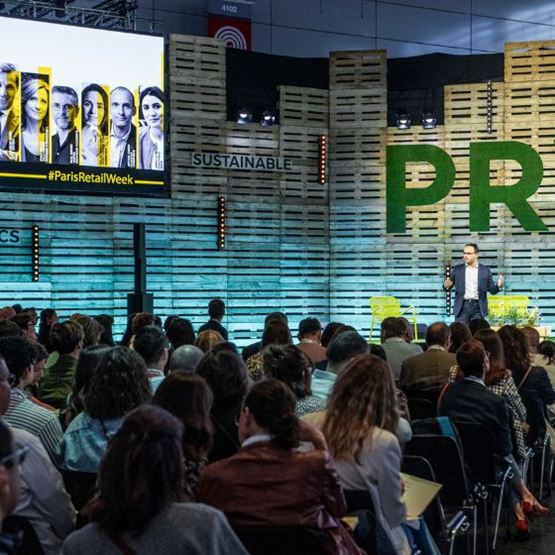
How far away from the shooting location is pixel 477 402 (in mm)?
5742

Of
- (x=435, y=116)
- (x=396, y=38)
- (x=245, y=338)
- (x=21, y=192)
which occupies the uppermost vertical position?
(x=396, y=38)

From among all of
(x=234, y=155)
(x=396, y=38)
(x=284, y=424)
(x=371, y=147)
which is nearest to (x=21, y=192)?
(x=234, y=155)

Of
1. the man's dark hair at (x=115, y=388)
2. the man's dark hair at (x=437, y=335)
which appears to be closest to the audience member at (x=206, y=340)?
the man's dark hair at (x=437, y=335)

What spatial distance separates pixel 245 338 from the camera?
17531 millimetres

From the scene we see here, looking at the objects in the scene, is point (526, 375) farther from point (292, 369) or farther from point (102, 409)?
point (102, 409)

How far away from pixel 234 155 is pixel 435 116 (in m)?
3.69

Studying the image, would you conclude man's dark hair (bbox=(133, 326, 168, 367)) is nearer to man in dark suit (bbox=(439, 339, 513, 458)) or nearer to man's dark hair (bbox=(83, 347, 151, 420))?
man in dark suit (bbox=(439, 339, 513, 458))

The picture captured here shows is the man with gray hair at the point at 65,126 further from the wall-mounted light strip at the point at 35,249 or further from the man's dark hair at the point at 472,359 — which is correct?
the man's dark hair at the point at 472,359

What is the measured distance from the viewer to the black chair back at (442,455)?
5039 millimetres

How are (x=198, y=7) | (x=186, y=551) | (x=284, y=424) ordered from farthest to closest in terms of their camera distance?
(x=198, y=7) < (x=284, y=424) < (x=186, y=551)

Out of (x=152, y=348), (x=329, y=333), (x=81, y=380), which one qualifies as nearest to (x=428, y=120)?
(x=329, y=333)

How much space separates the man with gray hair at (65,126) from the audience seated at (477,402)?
9670 millimetres

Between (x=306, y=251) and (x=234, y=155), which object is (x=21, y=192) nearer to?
(x=234, y=155)

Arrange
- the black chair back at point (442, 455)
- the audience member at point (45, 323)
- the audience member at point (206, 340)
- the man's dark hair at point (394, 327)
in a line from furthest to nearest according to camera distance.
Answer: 1. the audience member at point (45, 323)
2. the man's dark hair at point (394, 327)
3. the audience member at point (206, 340)
4. the black chair back at point (442, 455)
